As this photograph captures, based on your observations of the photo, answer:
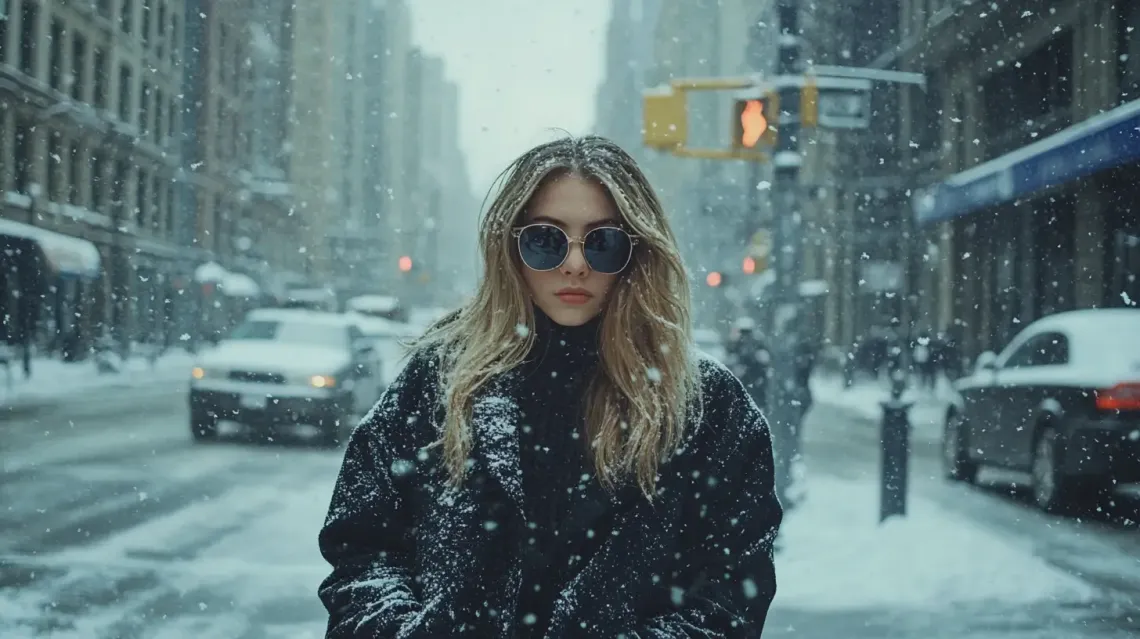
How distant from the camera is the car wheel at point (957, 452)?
11.1 metres

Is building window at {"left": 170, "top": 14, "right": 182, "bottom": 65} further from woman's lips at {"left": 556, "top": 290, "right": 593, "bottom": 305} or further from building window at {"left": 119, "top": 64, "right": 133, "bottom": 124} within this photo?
woman's lips at {"left": 556, "top": 290, "right": 593, "bottom": 305}

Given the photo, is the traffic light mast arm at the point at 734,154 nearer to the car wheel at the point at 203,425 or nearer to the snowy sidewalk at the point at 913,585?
the snowy sidewalk at the point at 913,585

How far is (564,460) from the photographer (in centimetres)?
201

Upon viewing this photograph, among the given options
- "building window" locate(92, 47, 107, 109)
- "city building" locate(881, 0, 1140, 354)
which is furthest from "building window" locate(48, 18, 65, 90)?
"city building" locate(881, 0, 1140, 354)

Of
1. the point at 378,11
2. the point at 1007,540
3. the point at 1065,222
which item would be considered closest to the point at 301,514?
the point at 1007,540

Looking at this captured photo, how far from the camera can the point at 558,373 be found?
205 centimetres

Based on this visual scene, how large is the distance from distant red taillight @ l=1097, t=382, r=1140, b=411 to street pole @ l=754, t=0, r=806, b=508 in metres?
2.39

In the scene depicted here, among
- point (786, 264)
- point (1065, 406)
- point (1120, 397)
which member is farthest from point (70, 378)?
point (1120, 397)

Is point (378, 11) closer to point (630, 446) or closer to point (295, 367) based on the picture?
point (295, 367)

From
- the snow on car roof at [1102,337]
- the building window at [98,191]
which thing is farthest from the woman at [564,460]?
the building window at [98,191]

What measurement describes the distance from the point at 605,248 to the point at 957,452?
10087 millimetres

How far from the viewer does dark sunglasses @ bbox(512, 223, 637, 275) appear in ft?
6.63

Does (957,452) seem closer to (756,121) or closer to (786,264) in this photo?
(786,264)

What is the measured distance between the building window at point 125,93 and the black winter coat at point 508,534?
2238cm
